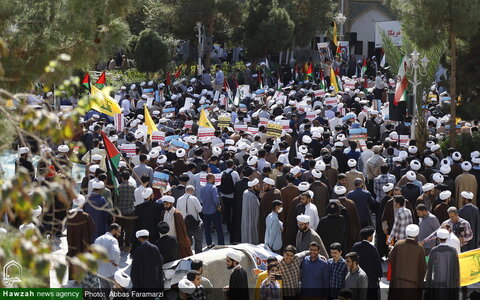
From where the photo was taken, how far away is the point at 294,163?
47.9ft

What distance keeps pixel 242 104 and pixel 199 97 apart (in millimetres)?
1977

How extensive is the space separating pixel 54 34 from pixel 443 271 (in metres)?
4.99

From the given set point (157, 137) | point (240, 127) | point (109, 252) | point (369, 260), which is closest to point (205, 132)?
point (157, 137)

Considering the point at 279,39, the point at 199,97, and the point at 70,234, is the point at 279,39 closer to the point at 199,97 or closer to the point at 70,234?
the point at 199,97

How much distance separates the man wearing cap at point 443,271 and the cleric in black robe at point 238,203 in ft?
14.2

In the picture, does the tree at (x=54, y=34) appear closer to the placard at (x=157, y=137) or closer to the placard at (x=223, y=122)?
the placard at (x=157, y=137)

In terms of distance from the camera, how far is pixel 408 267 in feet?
32.8

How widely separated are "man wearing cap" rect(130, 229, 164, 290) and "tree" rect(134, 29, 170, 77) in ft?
68.3

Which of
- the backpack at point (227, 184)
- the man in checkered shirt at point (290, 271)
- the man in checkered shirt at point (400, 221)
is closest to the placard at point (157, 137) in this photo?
the backpack at point (227, 184)

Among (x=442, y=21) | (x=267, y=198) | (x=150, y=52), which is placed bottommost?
(x=267, y=198)

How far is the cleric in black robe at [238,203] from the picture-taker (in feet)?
45.2

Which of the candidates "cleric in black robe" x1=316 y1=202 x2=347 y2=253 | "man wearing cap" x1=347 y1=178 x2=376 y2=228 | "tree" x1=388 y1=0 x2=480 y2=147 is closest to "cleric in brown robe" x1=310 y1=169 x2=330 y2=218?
"man wearing cap" x1=347 y1=178 x2=376 y2=228

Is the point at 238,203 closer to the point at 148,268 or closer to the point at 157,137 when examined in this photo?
the point at 157,137

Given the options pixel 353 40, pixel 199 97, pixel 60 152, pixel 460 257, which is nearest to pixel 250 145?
pixel 60 152
